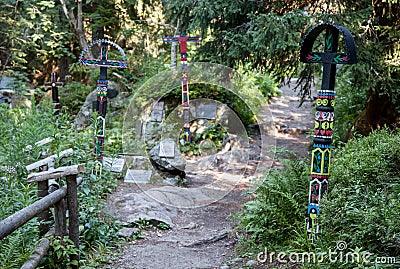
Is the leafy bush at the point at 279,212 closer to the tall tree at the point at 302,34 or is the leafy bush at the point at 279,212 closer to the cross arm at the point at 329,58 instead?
the cross arm at the point at 329,58

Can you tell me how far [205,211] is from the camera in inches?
304

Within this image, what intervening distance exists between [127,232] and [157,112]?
23.0ft

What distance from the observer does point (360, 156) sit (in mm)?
5328

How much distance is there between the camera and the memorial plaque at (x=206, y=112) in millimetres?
12841

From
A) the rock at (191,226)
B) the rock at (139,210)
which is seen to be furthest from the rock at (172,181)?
the rock at (191,226)

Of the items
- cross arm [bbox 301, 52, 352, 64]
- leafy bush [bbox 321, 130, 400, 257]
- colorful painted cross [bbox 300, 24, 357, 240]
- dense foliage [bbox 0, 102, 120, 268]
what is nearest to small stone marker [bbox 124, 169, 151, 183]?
dense foliage [bbox 0, 102, 120, 268]

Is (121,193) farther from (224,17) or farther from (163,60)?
(163,60)

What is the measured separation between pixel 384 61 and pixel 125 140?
21.9ft

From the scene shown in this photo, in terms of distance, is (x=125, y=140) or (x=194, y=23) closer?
(x=194, y=23)

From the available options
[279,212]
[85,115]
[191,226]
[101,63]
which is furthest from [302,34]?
[85,115]

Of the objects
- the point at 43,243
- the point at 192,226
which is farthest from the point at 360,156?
the point at 43,243

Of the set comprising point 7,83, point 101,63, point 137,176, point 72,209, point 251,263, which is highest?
point 101,63

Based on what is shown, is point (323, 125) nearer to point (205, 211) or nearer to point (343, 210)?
point (343, 210)

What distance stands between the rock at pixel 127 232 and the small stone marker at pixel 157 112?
6.59 m
